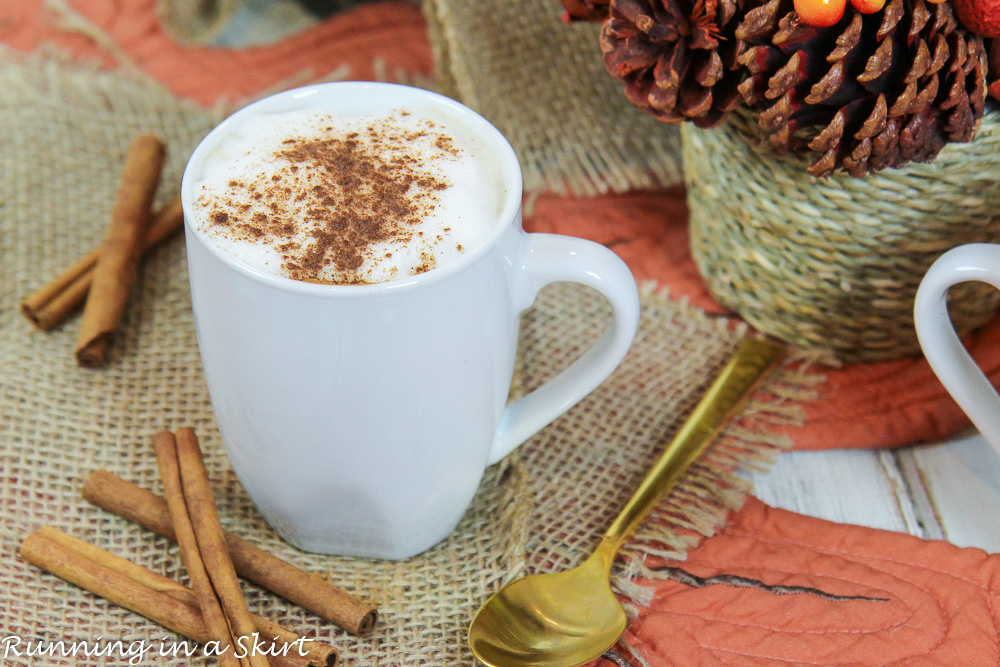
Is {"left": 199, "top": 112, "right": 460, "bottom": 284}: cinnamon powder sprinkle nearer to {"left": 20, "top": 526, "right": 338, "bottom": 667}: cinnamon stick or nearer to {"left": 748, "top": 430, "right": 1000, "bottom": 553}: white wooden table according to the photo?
{"left": 20, "top": 526, "right": 338, "bottom": 667}: cinnamon stick

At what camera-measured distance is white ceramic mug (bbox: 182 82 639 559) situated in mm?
592

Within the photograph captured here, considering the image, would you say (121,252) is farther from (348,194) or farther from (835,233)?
(835,233)

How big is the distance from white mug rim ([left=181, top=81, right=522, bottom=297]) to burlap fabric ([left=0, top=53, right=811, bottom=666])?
0.29 metres

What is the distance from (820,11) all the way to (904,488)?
17.5 inches

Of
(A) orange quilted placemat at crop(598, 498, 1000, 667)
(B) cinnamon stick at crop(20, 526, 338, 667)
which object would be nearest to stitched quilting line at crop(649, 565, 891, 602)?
(A) orange quilted placemat at crop(598, 498, 1000, 667)

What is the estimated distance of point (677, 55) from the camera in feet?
2.48

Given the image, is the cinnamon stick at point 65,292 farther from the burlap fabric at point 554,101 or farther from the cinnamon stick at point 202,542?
the burlap fabric at point 554,101

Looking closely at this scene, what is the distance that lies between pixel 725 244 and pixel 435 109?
0.38m

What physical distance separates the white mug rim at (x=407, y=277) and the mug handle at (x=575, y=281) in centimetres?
5

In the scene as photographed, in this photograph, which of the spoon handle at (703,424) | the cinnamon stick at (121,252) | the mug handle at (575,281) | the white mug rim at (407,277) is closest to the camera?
the white mug rim at (407,277)

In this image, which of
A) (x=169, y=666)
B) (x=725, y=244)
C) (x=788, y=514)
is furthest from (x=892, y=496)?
(x=169, y=666)

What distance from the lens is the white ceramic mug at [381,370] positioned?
1.94 ft

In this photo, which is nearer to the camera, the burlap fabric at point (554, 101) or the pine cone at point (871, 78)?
the pine cone at point (871, 78)

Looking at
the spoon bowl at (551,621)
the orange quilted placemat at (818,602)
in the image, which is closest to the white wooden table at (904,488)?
the orange quilted placemat at (818,602)
